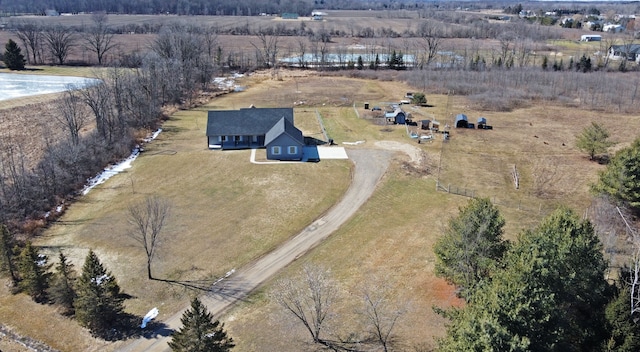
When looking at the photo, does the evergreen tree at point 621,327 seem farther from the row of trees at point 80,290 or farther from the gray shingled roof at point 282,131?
the gray shingled roof at point 282,131

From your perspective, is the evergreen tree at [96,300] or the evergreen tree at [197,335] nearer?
the evergreen tree at [197,335]

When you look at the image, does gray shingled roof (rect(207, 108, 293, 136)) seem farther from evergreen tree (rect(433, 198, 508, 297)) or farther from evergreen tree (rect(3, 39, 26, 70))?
evergreen tree (rect(3, 39, 26, 70))

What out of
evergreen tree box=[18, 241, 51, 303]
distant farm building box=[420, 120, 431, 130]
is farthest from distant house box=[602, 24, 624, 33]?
evergreen tree box=[18, 241, 51, 303]

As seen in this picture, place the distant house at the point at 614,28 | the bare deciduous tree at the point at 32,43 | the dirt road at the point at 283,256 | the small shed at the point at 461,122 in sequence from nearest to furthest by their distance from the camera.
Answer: the dirt road at the point at 283,256, the small shed at the point at 461,122, the bare deciduous tree at the point at 32,43, the distant house at the point at 614,28

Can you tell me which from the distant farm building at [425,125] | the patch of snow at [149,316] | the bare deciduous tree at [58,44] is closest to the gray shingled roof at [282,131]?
the distant farm building at [425,125]

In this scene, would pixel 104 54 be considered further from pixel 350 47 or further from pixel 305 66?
pixel 350 47

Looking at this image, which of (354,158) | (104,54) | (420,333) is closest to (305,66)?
(104,54)
